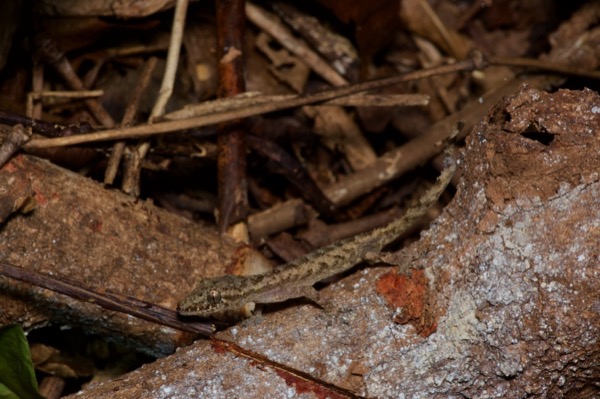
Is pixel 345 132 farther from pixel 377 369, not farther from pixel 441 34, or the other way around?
pixel 377 369

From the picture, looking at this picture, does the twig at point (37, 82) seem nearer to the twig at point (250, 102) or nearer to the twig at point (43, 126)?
the twig at point (43, 126)

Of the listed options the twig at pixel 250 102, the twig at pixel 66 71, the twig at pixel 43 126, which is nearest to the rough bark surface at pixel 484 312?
the twig at pixel 250 102

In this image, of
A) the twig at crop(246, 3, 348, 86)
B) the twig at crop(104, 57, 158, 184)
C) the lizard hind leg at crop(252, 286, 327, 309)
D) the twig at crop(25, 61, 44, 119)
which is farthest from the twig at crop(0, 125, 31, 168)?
the twig at crop(246, 3, 348, 86)

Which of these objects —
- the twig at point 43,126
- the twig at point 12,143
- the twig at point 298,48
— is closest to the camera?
the twig at point 12,143

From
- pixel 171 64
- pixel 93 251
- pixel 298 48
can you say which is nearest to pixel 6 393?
pixel 93 251

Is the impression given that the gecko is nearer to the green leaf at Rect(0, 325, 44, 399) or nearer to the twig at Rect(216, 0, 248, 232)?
the twig at Rect(216, 0, 248, 232)

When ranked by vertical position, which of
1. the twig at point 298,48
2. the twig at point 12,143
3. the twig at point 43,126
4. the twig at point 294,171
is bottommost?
the twig at point 294,171
